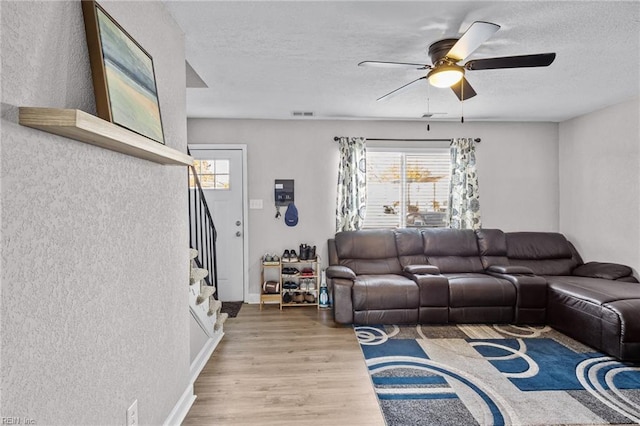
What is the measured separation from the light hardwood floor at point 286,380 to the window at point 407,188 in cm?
189

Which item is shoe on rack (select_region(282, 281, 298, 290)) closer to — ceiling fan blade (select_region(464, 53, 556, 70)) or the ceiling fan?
the ceiling fan

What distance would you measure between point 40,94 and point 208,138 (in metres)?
3.70

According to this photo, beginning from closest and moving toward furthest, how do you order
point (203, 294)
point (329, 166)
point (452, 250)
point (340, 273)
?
point (203, 294), point (340, 273), point (452, 250), point (329, 166)

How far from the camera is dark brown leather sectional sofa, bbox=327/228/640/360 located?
303 cm

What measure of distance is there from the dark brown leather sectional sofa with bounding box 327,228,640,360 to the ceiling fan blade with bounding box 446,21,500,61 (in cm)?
236

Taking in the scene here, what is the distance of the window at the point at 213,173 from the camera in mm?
4531

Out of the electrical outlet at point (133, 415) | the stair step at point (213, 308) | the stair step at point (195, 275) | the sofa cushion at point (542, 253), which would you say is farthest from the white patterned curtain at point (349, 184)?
the electrical outlet at point (133, 415)

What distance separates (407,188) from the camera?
479 cm

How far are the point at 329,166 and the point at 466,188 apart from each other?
199cm

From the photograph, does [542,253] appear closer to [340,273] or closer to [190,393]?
[340,273]

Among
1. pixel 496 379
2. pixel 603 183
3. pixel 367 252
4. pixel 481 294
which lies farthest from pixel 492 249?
pixel 496 379

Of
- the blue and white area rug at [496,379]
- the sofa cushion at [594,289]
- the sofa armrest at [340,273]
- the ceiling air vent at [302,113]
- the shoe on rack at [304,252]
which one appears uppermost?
the ceiling air vent at [302,113]

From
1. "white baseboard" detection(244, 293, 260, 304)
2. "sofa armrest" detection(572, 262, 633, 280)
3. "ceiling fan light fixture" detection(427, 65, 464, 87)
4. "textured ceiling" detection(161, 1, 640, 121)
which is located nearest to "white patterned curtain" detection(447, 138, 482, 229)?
"textured ceiling" detection(161, 1, 640, 121)

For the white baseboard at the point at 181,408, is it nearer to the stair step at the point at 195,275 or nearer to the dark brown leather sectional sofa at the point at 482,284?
the stair step at the point at 195,275
